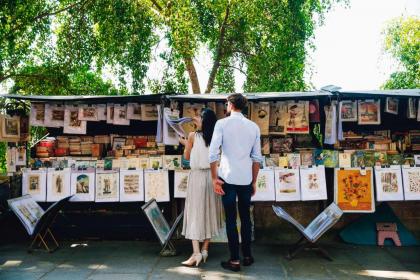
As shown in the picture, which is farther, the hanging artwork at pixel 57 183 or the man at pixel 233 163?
the hanging artwork at pixel 57 183

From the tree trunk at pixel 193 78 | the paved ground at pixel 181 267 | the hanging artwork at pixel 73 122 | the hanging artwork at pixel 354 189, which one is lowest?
the paved ground at pixel 181 267

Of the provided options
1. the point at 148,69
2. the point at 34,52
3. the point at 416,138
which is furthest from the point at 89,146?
the point at 34,52

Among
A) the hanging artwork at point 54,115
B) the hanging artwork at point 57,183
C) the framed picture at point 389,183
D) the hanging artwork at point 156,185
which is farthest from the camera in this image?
the hanging artwork at point 54,115

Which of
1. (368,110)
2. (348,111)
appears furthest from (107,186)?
(368,110)

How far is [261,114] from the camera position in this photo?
18.1ft

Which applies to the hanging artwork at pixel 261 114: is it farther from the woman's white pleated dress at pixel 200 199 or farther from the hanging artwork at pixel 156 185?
the hanging artwork at pixel 156 185

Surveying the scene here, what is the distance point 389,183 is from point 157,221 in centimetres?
315

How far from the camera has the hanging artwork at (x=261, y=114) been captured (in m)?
5.49

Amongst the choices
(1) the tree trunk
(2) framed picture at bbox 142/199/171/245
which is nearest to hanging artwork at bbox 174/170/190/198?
(2) framed picture at bbox 142/199/171/245

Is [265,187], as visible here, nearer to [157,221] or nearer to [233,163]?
[233,163]

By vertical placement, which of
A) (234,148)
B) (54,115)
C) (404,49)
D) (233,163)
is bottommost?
(233,163)

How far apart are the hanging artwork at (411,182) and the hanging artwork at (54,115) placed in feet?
15.9

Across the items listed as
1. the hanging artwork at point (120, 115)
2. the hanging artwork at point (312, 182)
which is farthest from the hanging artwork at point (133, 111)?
the hanging artwork at point (312, 182)

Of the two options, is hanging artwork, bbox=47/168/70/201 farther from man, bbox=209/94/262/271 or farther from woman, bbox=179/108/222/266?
man, bbox=209/94/262/271
